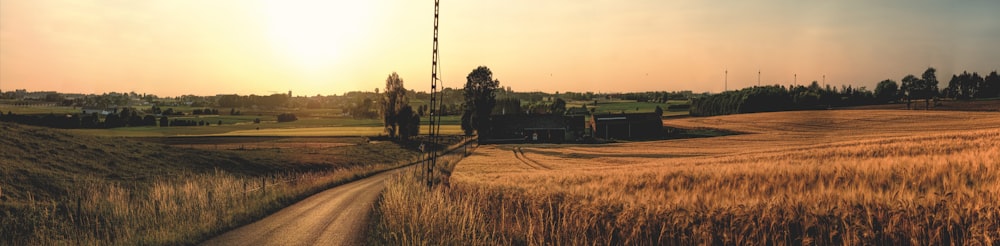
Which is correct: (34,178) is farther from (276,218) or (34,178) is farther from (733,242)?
(733,242)

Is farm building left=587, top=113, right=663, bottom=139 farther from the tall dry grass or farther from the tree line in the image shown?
the tall dry grass

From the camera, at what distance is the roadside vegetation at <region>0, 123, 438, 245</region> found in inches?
727

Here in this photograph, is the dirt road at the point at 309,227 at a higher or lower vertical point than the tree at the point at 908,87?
lower

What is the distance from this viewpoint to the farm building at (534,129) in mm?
100062

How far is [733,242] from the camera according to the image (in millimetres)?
8664

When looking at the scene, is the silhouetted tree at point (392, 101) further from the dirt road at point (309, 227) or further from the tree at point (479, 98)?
the dirt road at point (309, 227)

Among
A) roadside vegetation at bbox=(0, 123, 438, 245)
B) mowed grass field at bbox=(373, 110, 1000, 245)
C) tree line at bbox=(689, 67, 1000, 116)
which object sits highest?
tree line at bbox=(689, 67, 1000, 116)

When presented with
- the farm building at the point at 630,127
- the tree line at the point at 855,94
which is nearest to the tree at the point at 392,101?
the farm building at the point at 630,127

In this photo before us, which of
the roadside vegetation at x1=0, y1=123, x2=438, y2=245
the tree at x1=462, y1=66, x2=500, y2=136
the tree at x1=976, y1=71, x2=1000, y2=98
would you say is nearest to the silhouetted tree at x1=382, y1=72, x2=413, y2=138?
the tree at x1=462, y1=66, x2=500, y2=136

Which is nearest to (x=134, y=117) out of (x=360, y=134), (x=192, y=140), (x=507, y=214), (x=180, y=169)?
(x=192, y=140)

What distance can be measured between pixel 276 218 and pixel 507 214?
417 inches

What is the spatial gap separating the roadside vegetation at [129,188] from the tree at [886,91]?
347ft

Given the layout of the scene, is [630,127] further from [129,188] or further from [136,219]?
[136,219]

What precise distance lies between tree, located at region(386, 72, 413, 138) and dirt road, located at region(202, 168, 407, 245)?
265 ft
